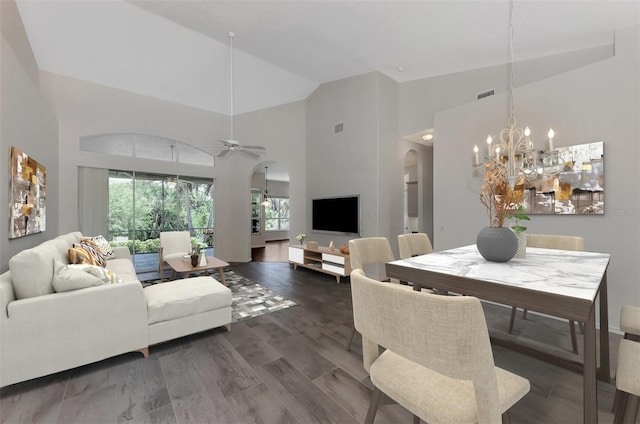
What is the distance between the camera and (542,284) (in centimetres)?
110

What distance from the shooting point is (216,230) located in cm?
625

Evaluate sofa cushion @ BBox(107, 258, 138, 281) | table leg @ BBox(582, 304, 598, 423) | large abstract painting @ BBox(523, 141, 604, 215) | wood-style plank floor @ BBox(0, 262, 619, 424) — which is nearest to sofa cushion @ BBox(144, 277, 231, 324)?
wood-style plank floor @ BBox(0, 262, 619, 424)

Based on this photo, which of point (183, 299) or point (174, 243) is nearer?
point (183, 299)

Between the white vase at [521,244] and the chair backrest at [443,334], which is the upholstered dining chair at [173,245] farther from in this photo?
the white vase at [521,244]

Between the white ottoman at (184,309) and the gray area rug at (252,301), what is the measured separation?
434mm

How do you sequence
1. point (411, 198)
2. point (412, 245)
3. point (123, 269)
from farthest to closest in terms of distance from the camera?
point (411, 198) → point (123, 269) → point (412, 245)

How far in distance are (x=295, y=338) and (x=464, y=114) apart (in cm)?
374

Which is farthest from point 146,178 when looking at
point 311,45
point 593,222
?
point 593,222

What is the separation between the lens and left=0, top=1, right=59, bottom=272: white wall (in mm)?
2367

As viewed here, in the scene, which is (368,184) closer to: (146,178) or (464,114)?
(464,114)

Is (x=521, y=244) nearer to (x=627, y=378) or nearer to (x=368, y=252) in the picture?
(x=627, y=378)

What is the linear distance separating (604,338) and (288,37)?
4.62 metres

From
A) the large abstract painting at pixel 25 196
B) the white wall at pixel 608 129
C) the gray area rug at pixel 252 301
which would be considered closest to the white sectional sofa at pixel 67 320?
the gray area rug at pixel 252 301

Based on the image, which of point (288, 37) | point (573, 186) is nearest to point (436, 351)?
point (573, 186)
